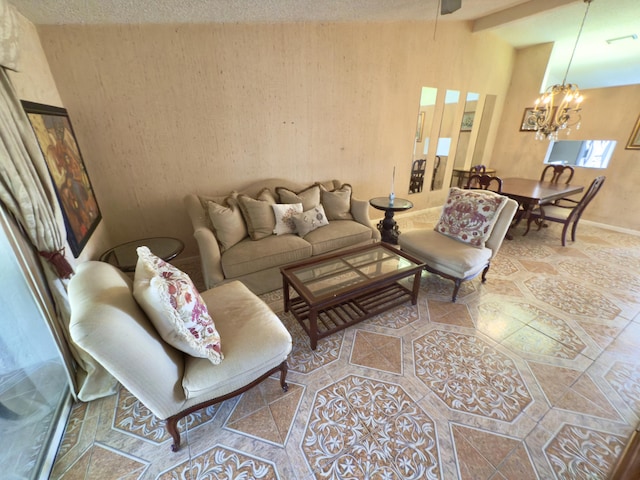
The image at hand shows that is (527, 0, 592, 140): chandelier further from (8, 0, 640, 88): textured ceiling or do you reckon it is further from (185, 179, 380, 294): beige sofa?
(185, 179, 380, 294): beige sofa

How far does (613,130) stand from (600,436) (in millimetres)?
4819

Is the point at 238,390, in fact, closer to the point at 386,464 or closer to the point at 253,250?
the point at 386,464

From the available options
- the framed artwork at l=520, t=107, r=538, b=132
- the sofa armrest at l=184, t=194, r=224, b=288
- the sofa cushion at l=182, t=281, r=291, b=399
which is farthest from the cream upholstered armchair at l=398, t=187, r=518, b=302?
the framed artwork at l=520, t=107, r=538, b=132

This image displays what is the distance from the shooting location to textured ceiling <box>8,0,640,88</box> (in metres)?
1.94

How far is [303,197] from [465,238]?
176 centimetres

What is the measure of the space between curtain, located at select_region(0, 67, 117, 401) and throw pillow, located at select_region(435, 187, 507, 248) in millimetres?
2994

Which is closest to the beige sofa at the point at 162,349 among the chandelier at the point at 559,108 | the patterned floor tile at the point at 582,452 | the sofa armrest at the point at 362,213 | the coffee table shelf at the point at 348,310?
the coffee table shelf at the point at 348,310

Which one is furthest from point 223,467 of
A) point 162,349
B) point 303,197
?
point 303,197

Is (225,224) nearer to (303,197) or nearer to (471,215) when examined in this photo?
(303,197)

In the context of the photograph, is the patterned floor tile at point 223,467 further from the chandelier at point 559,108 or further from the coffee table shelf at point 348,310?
the chandelier at point 559,108

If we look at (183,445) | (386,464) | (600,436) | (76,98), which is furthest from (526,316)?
(76,98)

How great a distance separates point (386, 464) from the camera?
1.25 metres

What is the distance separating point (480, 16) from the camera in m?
3.82

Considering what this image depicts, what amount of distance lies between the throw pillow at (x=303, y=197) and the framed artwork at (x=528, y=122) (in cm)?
445
